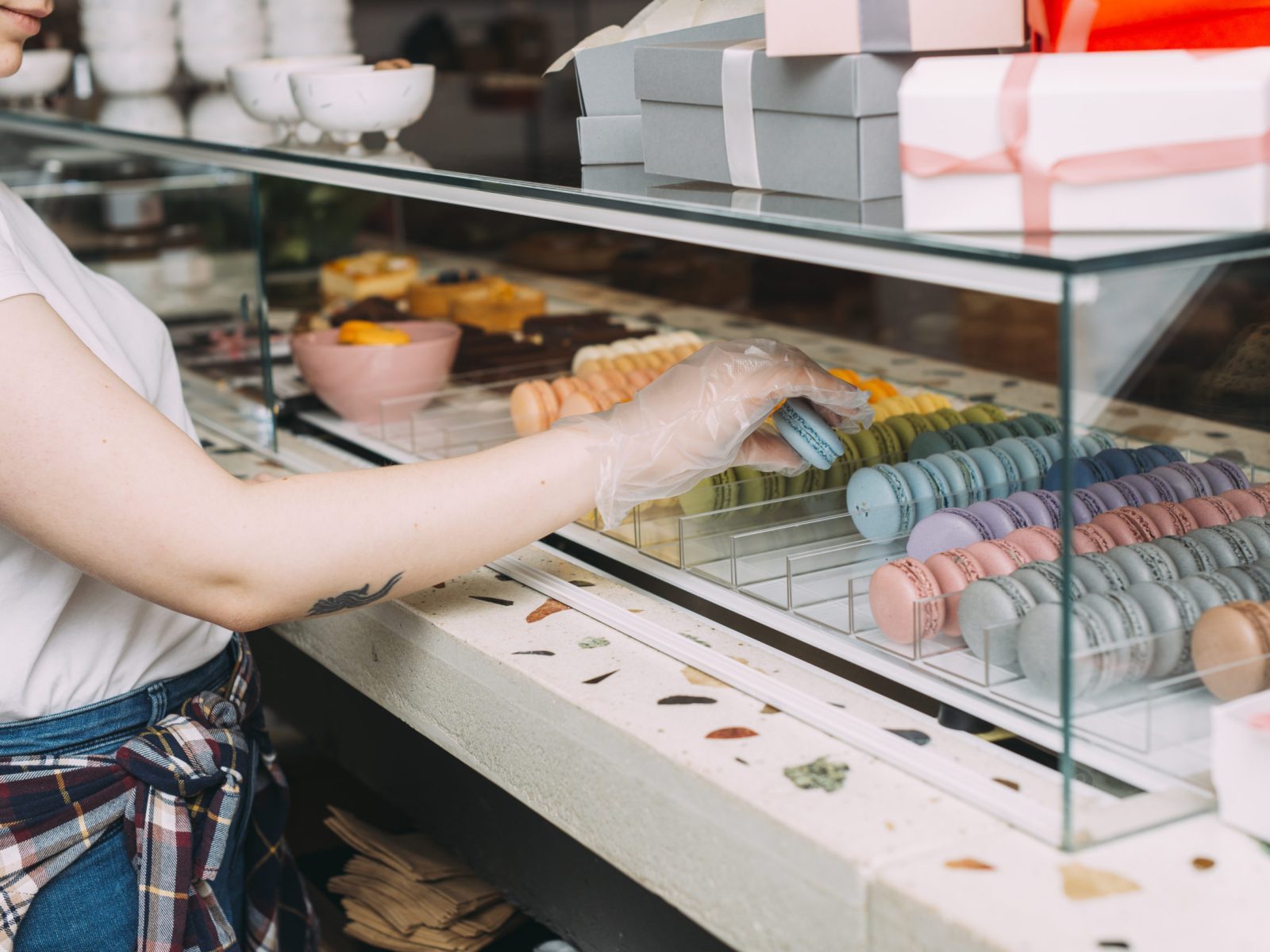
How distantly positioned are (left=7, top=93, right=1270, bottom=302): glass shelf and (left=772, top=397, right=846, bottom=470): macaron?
170 millimetres

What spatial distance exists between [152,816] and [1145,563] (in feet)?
2.71

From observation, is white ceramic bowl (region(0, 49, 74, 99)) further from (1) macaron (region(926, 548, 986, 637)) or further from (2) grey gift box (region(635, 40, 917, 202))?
(1) macaron (region(926, 548, 986, 637))

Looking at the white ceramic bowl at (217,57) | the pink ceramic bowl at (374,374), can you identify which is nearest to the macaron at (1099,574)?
the pink ceramic bowl at (374,374)

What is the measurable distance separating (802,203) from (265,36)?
178cm

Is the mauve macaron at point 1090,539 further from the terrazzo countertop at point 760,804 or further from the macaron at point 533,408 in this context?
the macaron at point 533,408

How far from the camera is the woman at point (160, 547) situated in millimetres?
896

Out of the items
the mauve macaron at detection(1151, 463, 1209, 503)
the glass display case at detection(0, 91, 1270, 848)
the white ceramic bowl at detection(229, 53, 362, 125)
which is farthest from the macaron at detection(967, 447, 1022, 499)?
the white ceramic bowl at detection(229, 53, 362, 125)

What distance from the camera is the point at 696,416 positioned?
1113 millimetres

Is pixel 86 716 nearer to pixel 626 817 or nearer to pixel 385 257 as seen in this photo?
pixel 626 817

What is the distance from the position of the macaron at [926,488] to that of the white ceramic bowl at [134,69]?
69.3 inches

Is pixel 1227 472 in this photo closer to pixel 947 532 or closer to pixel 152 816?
pixel 947 532

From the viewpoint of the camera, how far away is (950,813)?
813 mm

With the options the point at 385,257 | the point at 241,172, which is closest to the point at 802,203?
the point at 241,172

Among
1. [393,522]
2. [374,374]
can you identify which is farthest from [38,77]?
[393,522]
